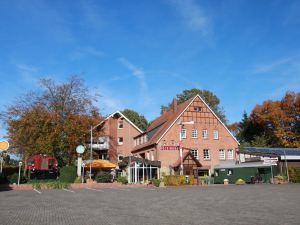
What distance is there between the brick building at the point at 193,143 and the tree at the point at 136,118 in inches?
1146

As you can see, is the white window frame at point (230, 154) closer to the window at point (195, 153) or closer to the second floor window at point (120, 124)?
the window at point (195, 153)

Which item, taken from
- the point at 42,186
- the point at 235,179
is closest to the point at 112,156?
the point at 235,179

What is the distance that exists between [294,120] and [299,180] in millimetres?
21988

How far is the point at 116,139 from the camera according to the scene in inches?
2203

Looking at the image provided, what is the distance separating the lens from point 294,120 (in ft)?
192

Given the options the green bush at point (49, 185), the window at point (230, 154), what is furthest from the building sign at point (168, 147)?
the green bush at point (49, 185)

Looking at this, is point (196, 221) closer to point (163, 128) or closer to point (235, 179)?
point (235, 179)

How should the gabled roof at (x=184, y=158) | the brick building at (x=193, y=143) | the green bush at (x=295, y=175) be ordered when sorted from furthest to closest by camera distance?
1. the brick building at (x=193, y=143)
2. the gabled roof at (x=184, y=158)
3. the green bush at (x=295, y=175)

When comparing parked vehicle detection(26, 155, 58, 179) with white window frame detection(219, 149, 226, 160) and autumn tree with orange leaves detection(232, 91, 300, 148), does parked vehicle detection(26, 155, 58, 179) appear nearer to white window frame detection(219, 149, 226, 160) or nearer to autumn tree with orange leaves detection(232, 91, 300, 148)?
white window frame detection(219, 149, 226, 160)

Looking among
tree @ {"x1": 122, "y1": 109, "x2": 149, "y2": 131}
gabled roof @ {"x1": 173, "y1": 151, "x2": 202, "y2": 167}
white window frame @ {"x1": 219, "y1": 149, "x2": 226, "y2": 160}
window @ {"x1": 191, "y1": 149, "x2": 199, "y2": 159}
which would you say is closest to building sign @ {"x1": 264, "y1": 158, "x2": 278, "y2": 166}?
white window frame @ {"x1": 219, "y1": 149, "x2": 226, "y2": 160}

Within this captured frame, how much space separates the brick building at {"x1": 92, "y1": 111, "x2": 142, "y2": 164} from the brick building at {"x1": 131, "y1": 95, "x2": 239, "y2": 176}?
6.23 metres

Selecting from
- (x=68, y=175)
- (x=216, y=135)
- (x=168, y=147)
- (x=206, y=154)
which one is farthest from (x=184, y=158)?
(x=68, y=175)

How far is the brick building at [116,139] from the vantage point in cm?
5494

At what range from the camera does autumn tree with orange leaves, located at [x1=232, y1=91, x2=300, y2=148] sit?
57781mm
